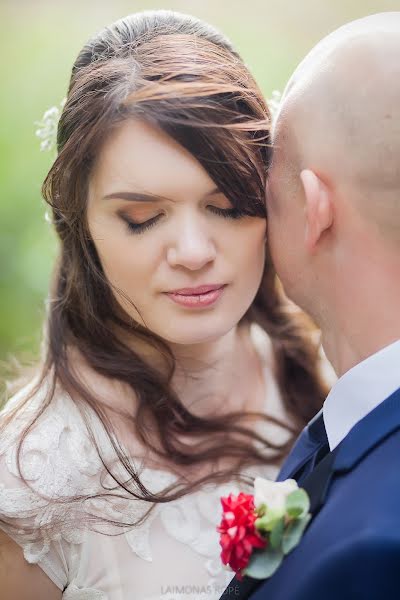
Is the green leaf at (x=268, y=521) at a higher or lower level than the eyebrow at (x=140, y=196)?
lower

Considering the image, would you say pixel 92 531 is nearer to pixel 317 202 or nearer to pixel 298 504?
pixel 298 504

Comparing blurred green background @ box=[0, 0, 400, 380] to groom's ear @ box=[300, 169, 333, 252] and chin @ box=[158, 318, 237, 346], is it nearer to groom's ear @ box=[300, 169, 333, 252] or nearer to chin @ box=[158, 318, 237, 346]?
chin @ box=[158, 318, 237, 346]

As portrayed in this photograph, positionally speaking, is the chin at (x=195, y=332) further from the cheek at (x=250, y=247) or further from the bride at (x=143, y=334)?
the cheek at (x=250, y=247)

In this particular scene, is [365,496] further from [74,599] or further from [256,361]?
[256,361]

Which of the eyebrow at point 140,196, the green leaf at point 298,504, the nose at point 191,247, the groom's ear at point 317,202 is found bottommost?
the green leaf at point 298,504

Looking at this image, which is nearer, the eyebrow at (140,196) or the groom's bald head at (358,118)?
the groom's bald head at (358,118)

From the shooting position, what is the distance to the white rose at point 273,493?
211 cm

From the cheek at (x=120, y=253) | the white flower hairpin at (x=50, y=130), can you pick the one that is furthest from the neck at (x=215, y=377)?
the white flower hairpin at (x=50, y=130)

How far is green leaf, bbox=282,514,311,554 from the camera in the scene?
200 cm

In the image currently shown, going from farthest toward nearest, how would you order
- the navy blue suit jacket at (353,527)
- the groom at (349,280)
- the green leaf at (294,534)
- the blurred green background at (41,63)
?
the blurred green background at (41,63), the green leaf at (294,534), the groom at (349,280), the navy blue suit jacket at (353,527)

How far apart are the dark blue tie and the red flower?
9.6 inches

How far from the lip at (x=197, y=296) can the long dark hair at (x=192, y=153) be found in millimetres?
248

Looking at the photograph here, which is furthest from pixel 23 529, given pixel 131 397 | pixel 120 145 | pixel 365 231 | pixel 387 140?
pixel 387 140

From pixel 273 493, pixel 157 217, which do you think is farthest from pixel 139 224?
pixel 273 493
